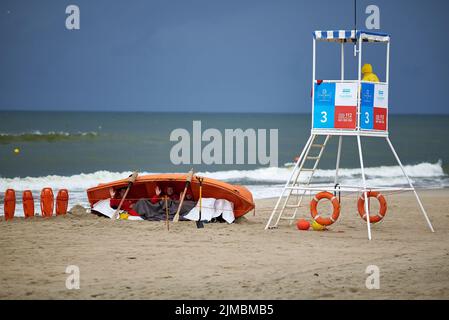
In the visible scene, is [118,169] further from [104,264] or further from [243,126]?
[243,126]

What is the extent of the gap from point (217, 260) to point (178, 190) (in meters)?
4.99

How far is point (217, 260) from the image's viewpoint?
484 inches

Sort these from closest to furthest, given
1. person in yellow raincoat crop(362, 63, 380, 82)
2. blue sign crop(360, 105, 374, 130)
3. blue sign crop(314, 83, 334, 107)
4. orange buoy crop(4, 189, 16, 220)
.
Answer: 1. blue sign crop(360, 105, 374, 130)
2. blue sign crop(314, 83, 334, 107)
3. person in yellow raincoat crop(362, 63, 380, 82)
4. orange buoy crop(4, 189, 16, 220)

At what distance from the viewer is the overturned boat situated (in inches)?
657

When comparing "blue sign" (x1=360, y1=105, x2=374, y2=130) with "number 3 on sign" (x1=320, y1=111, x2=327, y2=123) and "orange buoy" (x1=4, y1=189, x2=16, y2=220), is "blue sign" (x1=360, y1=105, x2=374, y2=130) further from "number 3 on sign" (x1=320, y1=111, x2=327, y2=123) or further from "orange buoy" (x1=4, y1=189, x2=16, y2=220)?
"orange buoy" (x1=4, y1=189, x2=16, y2=220)

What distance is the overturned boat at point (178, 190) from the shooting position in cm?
1669

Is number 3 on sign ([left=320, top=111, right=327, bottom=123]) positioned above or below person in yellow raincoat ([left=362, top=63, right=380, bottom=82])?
below

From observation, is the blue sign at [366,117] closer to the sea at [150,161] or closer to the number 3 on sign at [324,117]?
the number 3 on sign at [324,117]

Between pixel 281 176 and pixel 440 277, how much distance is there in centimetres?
2381

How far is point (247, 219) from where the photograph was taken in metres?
17.6

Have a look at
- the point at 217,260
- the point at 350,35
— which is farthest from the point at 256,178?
the point at 217,260

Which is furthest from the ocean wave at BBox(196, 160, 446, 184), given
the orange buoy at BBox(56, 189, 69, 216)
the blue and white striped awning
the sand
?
the blue and white striped awning

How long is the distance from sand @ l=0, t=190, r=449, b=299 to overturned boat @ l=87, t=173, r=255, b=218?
1.41 feet
